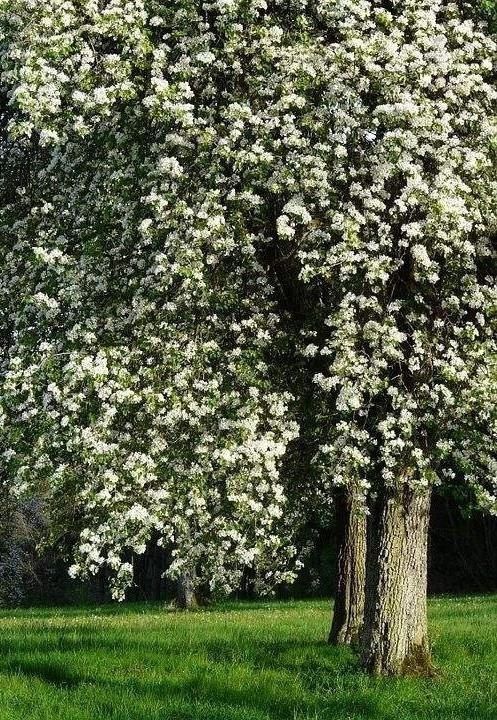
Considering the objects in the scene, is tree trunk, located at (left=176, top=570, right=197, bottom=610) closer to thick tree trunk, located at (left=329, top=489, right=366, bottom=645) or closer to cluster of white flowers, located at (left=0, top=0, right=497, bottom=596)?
thick tree trunk, located at (left=329, top=489, right=366, bottom=645)

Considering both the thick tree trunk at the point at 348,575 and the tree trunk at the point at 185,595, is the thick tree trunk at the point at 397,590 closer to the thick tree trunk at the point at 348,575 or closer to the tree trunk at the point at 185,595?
the thick tree trunk at the point at 348,575

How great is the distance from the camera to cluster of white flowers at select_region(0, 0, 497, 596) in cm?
1004

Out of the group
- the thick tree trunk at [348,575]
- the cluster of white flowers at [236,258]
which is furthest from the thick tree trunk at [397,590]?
the thick tree trunk at [348,575]

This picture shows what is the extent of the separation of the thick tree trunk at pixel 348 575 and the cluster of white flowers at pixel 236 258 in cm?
507

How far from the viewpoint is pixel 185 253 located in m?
9.87

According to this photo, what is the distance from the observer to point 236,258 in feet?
37.3

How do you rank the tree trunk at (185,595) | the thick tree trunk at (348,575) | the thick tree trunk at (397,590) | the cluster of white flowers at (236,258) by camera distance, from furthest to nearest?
the tree trunk at (185,595) → the thick tree trunk at (348,575) → the thick tree trunk at (397,590) → the cluster of white flowers at (236,258)

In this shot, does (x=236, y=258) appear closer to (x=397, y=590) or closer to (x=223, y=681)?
(x=397, y=590)

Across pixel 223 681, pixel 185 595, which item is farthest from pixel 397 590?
A: pixel 185 595

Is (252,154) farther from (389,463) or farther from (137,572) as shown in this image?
(137,572)

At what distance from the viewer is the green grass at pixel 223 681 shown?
33.2 ft

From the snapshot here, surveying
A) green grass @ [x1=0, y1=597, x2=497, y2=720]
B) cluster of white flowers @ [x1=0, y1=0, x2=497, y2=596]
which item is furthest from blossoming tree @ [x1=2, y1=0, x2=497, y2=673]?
green grass @ [x1=0, y1=597, x2=497, y2=720]

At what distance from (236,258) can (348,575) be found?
23.4ft

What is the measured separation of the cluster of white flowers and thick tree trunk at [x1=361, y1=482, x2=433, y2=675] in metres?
1.33
